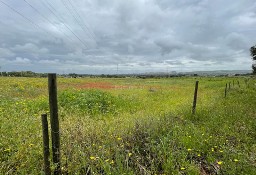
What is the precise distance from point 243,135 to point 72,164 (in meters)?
5.35

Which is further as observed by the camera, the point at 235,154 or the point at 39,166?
the point at 235,154

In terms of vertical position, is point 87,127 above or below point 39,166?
above

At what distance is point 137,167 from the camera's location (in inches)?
177

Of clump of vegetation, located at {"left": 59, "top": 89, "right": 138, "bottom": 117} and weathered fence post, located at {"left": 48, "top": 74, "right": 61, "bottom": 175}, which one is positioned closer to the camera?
weathered fence post, located at {"left": 48, "top": 74, "right": 61, "bottom": 175}

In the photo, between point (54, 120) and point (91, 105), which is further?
point (91, 105)

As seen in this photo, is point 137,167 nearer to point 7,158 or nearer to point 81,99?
point 7,158

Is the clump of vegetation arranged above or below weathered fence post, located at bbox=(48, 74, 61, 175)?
below

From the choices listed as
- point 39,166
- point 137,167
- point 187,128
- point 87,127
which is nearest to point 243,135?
point 187,128

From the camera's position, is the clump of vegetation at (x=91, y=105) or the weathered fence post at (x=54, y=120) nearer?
the weathered fence post at (x=54, y=120)

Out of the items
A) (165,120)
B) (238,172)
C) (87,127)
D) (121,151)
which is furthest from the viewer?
(165,120)

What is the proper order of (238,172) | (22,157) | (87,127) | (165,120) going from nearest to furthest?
(238,172) < (22,157) < (87,127) < (165,120)

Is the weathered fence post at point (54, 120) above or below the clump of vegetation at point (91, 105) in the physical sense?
above

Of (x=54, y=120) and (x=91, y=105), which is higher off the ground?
(x=54, y=120)

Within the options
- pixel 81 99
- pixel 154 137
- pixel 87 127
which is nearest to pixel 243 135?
pixel 154 137
